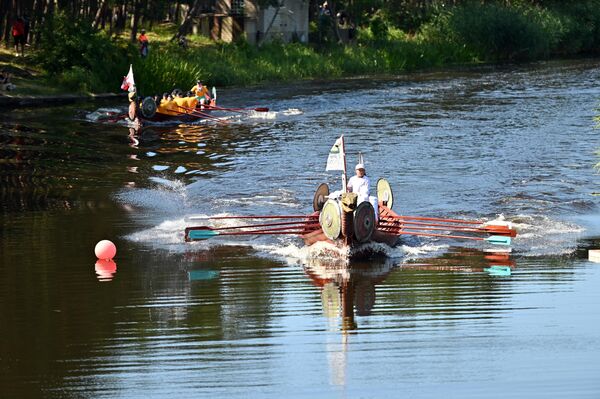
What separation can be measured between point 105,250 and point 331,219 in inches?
162

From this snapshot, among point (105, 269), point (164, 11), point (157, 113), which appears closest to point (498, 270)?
point (105, 269)

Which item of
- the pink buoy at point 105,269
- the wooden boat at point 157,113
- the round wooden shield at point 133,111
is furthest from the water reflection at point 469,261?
the wooden boat at point 157,113

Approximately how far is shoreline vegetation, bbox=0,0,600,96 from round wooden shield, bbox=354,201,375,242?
97.6 ft

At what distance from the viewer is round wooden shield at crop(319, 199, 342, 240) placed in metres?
20.0

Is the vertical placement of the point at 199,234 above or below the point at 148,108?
below

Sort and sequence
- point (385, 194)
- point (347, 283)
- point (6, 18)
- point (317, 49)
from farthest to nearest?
point (317, 49) < point (6, 18) < point (385, 194) < point (347, 283)

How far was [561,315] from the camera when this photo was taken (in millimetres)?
16250

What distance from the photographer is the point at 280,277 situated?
1917 centimetres

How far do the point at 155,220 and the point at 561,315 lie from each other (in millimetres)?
10740

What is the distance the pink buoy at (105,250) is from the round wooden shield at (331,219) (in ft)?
12.6

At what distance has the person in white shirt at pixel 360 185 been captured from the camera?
21.5 m

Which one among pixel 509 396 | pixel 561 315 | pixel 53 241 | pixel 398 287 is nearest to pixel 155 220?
pixel 53 241

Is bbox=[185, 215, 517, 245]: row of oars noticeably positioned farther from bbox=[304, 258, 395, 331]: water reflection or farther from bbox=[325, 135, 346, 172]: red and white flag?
bbox=[325, 135, 346, 172]: red and white flag

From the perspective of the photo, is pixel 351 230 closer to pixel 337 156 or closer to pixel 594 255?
pixel 337 156
